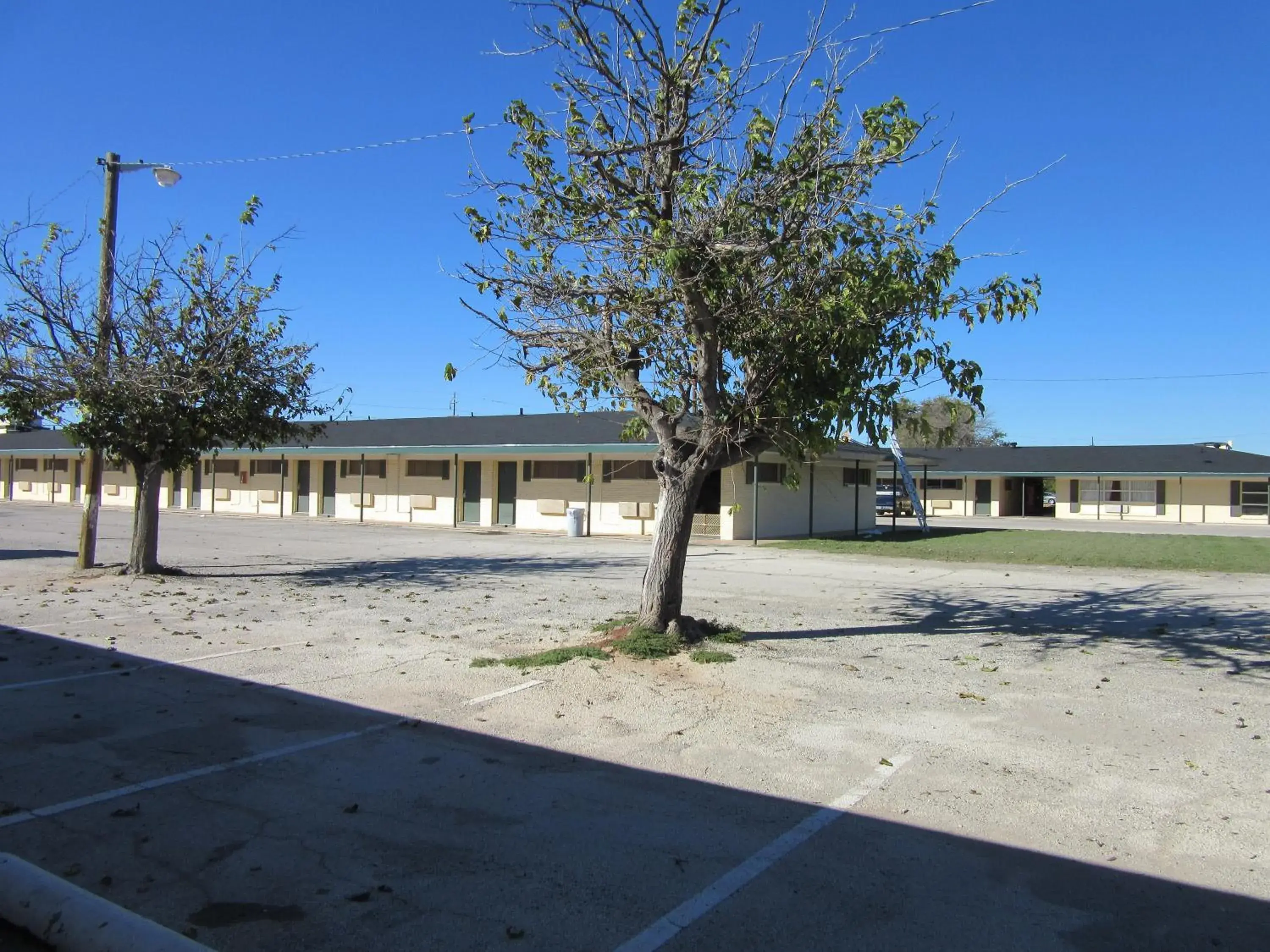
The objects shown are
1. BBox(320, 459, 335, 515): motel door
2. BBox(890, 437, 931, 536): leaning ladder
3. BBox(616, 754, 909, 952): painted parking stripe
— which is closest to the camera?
BBox(616, 754, 909, 952): painted parking stripe

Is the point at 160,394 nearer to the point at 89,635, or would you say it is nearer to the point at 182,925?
the point at 89,635

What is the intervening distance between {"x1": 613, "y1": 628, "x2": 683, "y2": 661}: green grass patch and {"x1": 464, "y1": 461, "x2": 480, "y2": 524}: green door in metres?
24.2

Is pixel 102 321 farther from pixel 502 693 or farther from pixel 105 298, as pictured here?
pixel 502 693

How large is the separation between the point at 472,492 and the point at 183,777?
2765cm

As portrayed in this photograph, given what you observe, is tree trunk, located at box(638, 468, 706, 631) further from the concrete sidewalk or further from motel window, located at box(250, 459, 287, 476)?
→ motel window, located at box(250, 459, 287, 476)

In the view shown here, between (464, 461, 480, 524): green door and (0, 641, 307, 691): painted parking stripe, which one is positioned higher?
(464, 461, 480, 524): green door

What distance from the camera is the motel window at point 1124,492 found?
44594 millimetres

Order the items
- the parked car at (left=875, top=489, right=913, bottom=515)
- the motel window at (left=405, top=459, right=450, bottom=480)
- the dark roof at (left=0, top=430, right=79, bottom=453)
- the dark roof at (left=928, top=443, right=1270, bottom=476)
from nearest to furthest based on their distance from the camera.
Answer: the motel window at (left=405, top=459, right=450, bottom=480) → the dark roof at (left=928, top=443, right=1270, bottom=476) → the dark roof at (left=0, top=430, right=79, bottom=453) → the parked car at (left=875, top=489, right=913, bottom=515)

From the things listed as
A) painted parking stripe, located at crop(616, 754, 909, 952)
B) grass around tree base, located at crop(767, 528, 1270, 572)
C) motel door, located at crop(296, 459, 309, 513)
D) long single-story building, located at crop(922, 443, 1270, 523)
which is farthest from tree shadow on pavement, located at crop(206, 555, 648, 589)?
long single-story building, located at crop(922, 443, 1270, 523)

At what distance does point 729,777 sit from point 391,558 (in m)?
15.1

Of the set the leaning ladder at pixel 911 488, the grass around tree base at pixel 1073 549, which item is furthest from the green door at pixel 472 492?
the leaning ladder at pixel 911 488

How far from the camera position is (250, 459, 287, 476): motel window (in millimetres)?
37406

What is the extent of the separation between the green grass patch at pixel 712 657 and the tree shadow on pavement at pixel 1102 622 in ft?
4.73

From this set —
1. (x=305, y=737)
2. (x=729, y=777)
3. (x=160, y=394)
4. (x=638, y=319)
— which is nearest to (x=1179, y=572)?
(x=638, y=319)
